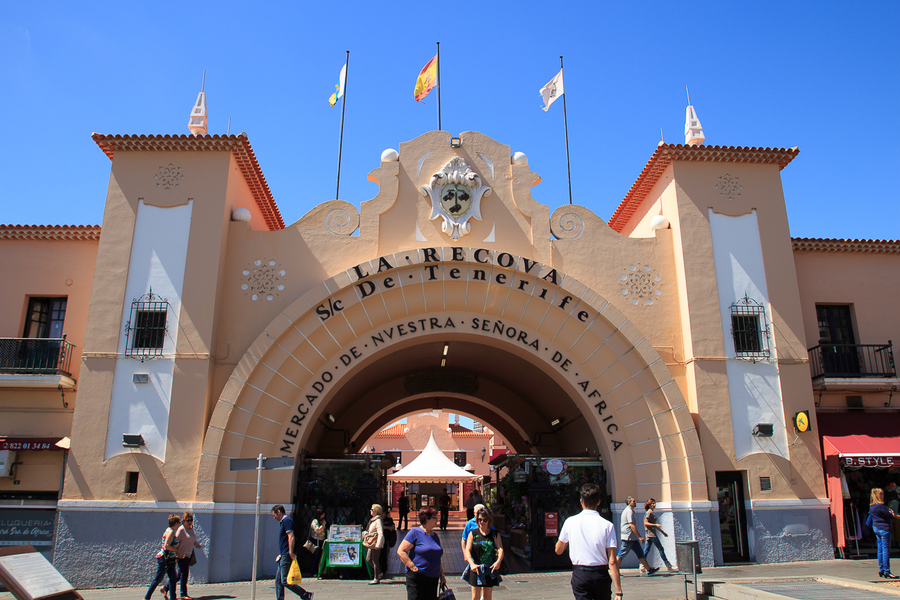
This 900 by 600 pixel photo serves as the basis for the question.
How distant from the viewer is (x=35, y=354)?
1588cm

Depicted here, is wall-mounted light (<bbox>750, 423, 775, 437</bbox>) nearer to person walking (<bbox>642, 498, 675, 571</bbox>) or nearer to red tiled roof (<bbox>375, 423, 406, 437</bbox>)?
person walking (<bbox>642, 498, 675, 571</bbox>)

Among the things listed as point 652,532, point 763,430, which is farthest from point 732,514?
point 652,532

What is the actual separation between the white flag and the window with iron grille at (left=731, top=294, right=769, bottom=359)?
25.6 feet

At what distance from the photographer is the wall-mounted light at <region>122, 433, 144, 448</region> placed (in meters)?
14.1

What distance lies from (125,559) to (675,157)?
1592 centimetres

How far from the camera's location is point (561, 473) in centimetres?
1562

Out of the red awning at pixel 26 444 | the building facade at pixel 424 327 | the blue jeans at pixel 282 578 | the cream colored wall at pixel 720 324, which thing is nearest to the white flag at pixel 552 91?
the building facade at pixel 424 327

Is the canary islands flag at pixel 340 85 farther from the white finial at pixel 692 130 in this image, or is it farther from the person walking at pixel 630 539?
the person walking at pixel 630 539

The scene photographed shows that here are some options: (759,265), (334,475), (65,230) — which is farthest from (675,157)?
(65,230)

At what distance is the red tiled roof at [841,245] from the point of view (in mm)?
17812

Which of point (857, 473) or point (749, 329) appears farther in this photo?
point (857, 473)

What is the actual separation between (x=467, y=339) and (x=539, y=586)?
6091 mm

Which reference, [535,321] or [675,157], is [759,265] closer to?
[675,157]

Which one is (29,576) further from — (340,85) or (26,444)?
(340,85)
